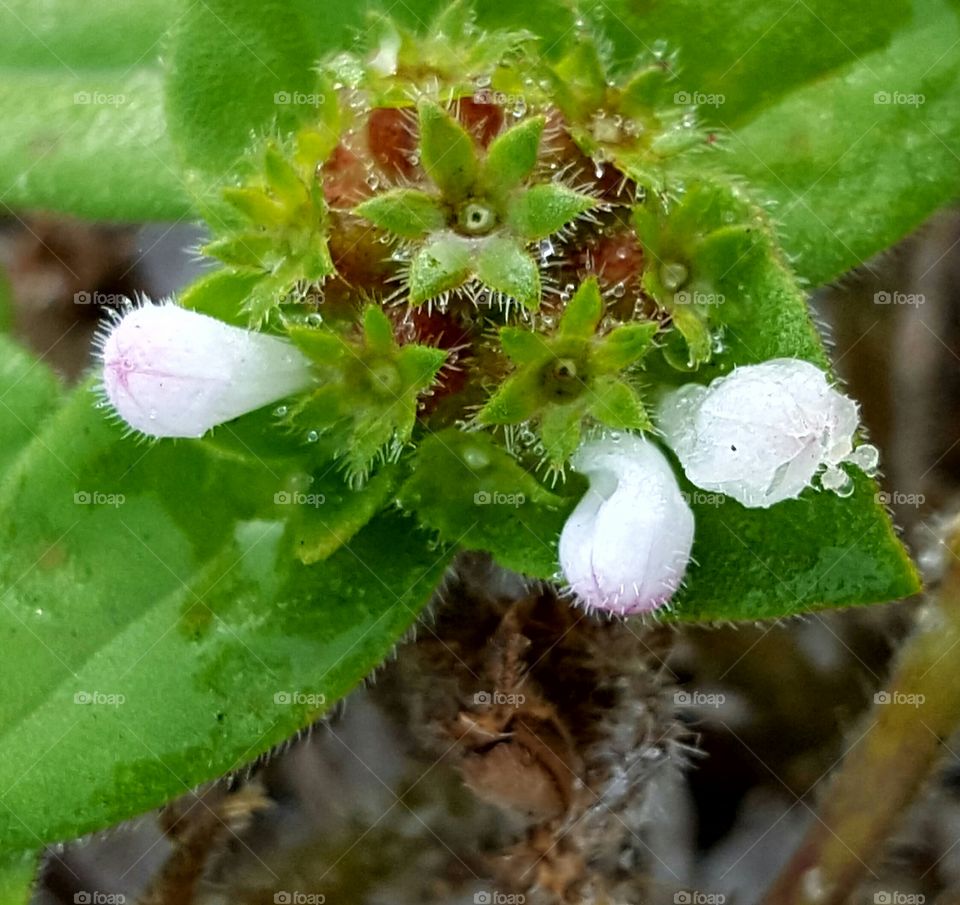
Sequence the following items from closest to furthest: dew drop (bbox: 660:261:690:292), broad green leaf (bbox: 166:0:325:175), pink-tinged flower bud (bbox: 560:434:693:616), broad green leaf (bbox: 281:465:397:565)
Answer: pink-tinged flower bud (bbox: 560:434:693:616)
dew drop (bbox: 660:261:690:292)
broad green leaf (bbox: 281:465:397:565)
broad green leaf (bbox: 166:0:325:175)

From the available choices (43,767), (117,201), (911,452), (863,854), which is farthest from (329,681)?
(911,452)

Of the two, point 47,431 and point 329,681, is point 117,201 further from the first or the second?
point 329,681

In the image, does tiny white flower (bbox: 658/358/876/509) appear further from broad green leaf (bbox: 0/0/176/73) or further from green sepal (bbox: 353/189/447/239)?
broad green leaf (bbox: 0/0/176/73)

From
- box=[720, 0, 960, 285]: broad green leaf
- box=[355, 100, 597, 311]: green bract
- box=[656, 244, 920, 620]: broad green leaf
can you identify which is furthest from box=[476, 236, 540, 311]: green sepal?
box=[720, 0, 960, 285]: broad green leaf

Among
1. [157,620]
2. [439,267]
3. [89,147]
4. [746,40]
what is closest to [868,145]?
[746,40]

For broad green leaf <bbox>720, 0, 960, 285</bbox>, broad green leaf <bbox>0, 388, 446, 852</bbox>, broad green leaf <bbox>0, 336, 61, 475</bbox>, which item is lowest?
A: broad green leaf <bbox>0, 388, 446, 852</bbox>
